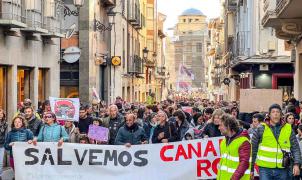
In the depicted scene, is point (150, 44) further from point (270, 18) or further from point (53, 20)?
point (270, 18)

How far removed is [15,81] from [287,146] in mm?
12201

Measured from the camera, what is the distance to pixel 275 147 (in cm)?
1033

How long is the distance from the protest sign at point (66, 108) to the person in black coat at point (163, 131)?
1899mm

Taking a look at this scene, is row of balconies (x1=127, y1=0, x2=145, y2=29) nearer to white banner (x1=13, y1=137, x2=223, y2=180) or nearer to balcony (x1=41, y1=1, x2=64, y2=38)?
balcony (x1=41, y1=1, x2=64, y2=38)

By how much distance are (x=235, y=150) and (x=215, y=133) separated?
420cm

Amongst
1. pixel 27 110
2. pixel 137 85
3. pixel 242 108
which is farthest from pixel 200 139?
pixel 137 85

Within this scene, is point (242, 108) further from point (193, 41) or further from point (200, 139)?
point (193, 41)

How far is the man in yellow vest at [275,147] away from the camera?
1024 cm

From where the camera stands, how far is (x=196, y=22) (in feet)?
602

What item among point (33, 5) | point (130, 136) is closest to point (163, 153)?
point (130, 136)

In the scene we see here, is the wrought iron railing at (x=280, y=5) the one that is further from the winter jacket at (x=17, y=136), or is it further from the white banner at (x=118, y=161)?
the winter jacket at (x=17, y=136)

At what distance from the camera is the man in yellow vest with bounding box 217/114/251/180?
8.91 meters

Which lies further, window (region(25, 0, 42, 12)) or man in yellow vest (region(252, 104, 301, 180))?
window (region(25, 0, 42, 12))

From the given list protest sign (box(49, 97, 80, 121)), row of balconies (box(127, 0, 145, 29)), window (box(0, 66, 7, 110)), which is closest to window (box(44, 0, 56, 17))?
window (box(0, 66, 7, 110))
